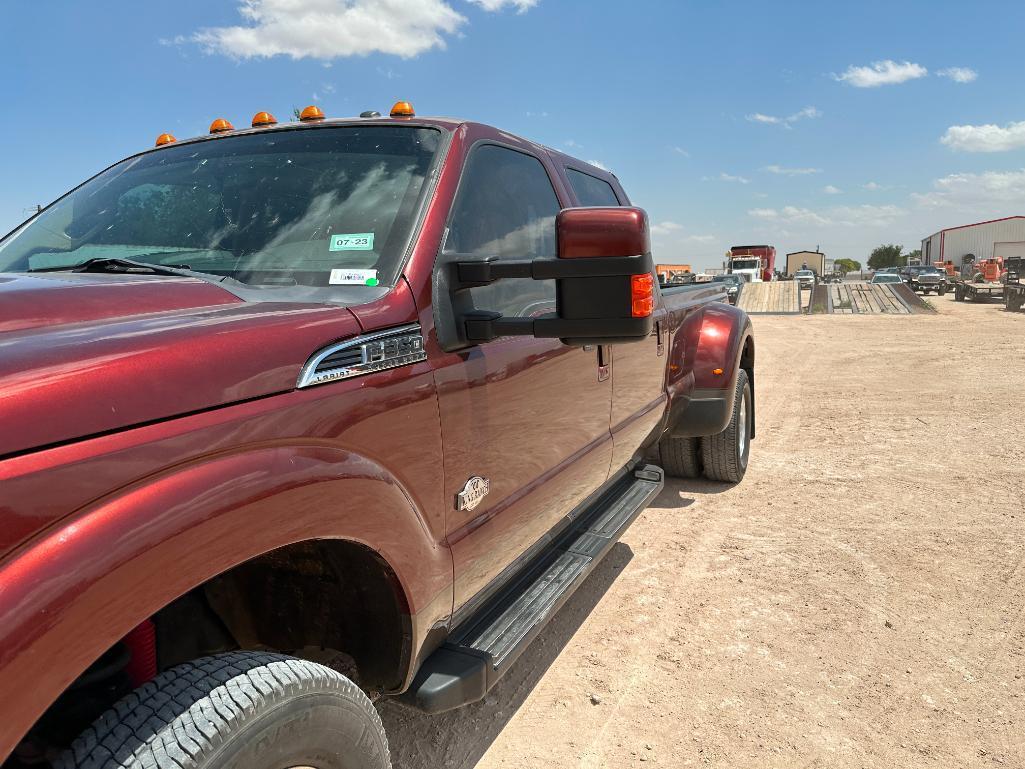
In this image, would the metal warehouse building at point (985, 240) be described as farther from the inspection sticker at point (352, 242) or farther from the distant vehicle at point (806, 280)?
the inspection sticker at point (352, 242)

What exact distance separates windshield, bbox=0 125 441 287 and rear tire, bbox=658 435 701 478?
3536 mm

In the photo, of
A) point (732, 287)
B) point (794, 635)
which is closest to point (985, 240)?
point (732, 287)

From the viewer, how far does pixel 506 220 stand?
2.63 meters

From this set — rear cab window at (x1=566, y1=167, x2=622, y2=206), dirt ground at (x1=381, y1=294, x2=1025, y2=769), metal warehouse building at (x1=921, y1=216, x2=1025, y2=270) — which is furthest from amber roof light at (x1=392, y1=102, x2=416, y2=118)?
metal warehouse building at (x1=921, y1=216, x2=1025, y2=270)

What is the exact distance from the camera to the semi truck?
48.5 metres

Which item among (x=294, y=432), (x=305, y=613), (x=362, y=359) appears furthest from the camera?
(x=305, y=613)

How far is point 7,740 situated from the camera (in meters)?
1.02

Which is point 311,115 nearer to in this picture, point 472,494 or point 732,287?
point 472,494

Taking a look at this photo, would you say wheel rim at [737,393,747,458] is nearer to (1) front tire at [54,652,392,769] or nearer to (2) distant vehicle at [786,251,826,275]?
(1) front tire at [54,652,392,769]

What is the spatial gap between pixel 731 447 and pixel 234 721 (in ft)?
14.6

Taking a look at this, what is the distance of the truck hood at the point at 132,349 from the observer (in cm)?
109

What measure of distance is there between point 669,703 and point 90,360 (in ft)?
8.00

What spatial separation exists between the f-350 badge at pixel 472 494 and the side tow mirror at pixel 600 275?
0.53 meters

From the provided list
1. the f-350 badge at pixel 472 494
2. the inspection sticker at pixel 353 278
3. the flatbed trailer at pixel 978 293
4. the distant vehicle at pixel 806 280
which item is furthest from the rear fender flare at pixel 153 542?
the flatbed trailer at pixel 978 293
